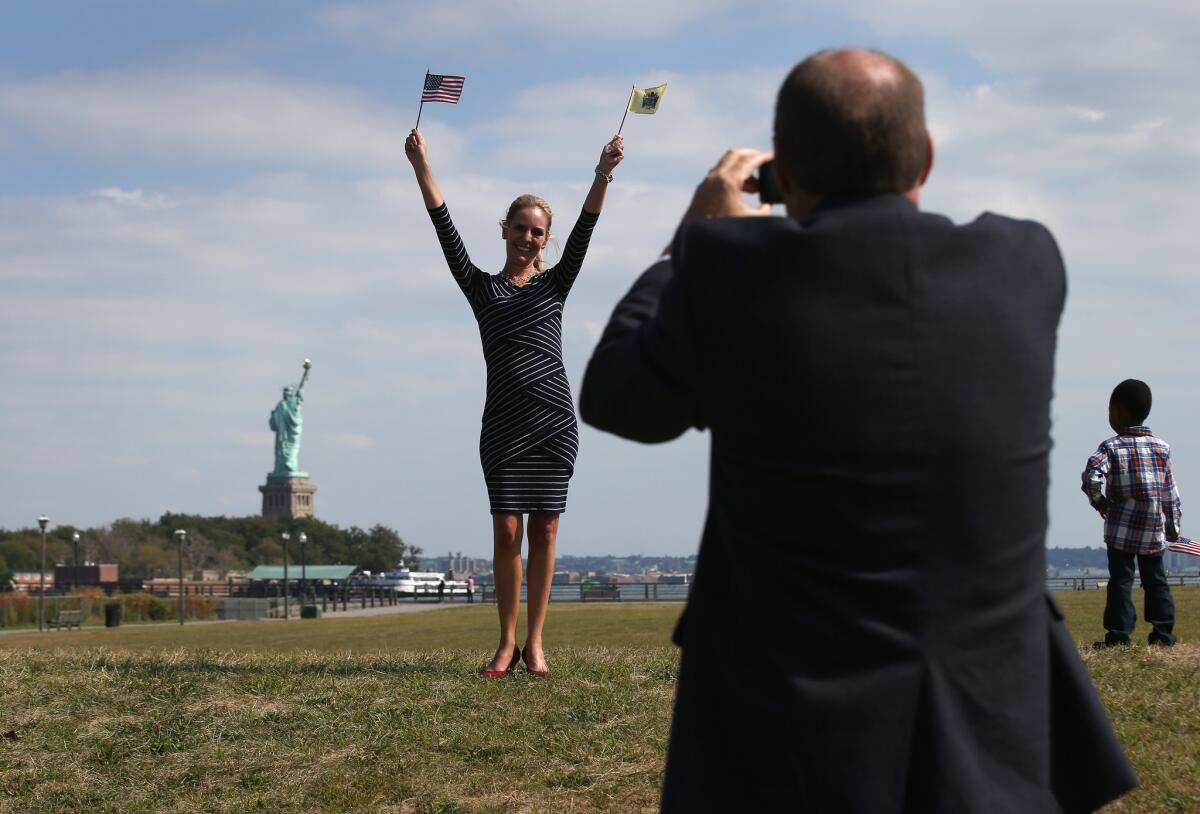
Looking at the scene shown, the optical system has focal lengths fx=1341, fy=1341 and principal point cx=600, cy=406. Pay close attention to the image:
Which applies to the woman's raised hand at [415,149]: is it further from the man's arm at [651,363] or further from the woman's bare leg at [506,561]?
the man's arm at [651,363]

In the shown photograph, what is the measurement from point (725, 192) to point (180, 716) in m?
4.65

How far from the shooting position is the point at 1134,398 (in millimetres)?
8977

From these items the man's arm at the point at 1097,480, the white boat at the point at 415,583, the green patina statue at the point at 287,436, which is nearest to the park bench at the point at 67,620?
the white boat at the point at 415,583

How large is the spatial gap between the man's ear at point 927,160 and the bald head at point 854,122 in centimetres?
2

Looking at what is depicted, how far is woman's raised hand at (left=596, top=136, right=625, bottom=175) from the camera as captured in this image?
645cm

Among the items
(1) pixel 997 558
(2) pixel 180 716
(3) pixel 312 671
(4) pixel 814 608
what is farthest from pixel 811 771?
(3) pixel 312 671

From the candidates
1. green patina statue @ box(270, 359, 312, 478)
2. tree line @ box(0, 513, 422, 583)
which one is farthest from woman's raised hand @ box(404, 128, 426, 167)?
green patina statue @ box(270, 359, 312, 478)

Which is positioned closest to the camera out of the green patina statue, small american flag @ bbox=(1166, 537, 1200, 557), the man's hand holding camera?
the man's hand holding camera

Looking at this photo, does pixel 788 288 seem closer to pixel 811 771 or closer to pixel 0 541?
pixel 811 771

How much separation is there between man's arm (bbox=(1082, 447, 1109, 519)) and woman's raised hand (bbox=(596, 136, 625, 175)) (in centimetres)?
440

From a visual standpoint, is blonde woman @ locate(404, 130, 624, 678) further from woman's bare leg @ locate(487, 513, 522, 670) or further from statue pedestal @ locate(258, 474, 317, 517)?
statue pedestal @ locate(258, 474, 317, 517)

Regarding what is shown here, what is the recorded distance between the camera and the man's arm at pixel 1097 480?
29.4ft

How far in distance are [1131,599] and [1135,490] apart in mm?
725

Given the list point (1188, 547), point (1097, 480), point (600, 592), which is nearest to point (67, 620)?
point (600, 592)
